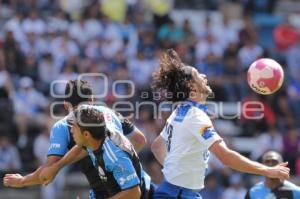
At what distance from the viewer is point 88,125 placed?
7160 mm

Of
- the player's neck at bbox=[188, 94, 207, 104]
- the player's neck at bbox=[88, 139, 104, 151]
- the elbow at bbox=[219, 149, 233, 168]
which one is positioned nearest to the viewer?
the elbow at bbox=[219, 149, 233, 168]

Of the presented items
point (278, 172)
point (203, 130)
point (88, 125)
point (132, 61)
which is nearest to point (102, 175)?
point (88, 125)

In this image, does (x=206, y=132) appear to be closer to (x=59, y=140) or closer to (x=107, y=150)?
(x=107, y=150)

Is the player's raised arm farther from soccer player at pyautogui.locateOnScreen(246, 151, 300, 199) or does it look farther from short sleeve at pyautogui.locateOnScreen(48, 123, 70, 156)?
soccer player at pyautogui.locateOnScreen(246, 151, 300, 199)

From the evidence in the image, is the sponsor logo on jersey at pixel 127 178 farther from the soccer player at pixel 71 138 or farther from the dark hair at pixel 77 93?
the dark hair at pixel 77 93

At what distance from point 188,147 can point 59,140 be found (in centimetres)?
139

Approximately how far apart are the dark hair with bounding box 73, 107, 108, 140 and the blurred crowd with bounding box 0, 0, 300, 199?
6.72 metres

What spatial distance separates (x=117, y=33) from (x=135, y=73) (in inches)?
52.1

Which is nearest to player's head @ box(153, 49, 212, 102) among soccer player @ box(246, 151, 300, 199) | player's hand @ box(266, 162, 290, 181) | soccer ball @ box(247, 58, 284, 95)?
player's hand @ box(266, 162, 290, 181)

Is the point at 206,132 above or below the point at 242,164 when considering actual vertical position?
above

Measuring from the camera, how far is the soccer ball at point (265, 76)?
8711mm

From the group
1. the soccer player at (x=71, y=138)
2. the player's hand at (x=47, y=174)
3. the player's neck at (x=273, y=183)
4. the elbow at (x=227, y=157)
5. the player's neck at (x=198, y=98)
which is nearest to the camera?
the elbow at (x=227, y=157)

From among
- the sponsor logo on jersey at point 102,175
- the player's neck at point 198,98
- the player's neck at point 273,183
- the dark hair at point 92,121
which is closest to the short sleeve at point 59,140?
the sponsor logo on jersey at point 102,175

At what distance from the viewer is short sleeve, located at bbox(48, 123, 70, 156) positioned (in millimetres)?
7988
